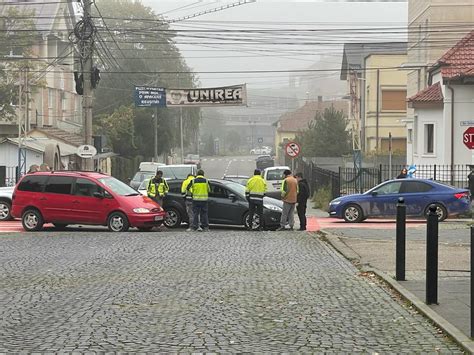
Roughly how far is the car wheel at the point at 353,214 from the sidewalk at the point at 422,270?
3.17m

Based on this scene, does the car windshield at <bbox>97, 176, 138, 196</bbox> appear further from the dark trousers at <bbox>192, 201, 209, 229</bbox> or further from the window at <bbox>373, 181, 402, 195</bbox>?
the window at <bbox>373, 181, 402, 195</bbox>

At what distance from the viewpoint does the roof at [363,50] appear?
66.8m

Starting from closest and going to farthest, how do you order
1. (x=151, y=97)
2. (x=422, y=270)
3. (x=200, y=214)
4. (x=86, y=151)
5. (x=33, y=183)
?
(x=422, y=270)
(x=33, y=183)
(x=200, y=214)
(x=86, y=151)
(x=151, y=97)

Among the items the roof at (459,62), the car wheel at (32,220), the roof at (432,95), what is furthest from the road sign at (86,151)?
the roof at (432,95)

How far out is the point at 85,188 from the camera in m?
22.1

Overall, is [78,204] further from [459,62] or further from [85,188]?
[459,62]

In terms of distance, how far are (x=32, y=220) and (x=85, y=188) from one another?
1724mm

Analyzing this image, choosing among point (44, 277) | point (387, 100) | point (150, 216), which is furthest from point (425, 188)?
point (387, 100)

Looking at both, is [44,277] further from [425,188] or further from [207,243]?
[425,188]

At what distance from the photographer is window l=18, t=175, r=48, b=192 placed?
2233cm

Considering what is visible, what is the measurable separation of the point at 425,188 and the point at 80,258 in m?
13.2

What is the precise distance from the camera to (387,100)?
64.8 meters

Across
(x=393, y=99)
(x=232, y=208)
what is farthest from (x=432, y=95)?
(x=393, y=99)

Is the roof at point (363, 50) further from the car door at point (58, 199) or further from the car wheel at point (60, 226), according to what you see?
the car door at point (58, 199)
